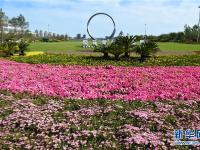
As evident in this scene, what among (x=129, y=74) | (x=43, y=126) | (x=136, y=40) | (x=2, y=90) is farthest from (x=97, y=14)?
(x=43, y=126)

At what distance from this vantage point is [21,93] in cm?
1404

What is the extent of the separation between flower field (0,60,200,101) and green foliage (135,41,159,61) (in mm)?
5982

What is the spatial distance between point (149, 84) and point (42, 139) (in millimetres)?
7562

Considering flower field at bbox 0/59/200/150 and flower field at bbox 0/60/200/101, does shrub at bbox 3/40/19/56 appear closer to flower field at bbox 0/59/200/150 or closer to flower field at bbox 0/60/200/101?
flower field at bbox 0/60/200/101

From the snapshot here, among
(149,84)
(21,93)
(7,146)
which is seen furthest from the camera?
(149,84)

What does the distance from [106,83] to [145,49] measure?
36.4 feet

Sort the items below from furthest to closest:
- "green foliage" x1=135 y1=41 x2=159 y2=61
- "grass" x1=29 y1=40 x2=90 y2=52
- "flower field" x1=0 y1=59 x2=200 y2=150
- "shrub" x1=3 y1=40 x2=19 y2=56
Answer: "grass" x1=29 y1=40 x2=90 y2=52
"shrub" x1=3 y1=40 x2=19 y2=56
"green foliage" x1=135 y1=41 x2=159 y2=61
"flower field" x1=0 y1=59 x2=200 y2=150

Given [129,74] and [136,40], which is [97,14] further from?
[129,74]

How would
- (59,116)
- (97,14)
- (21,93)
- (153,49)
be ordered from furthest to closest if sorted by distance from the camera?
(97,14) < (153,49) < (21,93) < (59,116)

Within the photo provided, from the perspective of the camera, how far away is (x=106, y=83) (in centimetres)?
1617

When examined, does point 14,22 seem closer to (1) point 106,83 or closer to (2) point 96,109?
(1) point 106,83

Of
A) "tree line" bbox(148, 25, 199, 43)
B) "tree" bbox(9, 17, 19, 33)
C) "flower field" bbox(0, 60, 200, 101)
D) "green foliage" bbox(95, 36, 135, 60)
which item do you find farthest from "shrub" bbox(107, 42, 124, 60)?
"tree" bbox(9, 17, 19, 33)

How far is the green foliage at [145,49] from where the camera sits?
2666 centimetres

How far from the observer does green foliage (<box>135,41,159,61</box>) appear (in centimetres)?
2666
